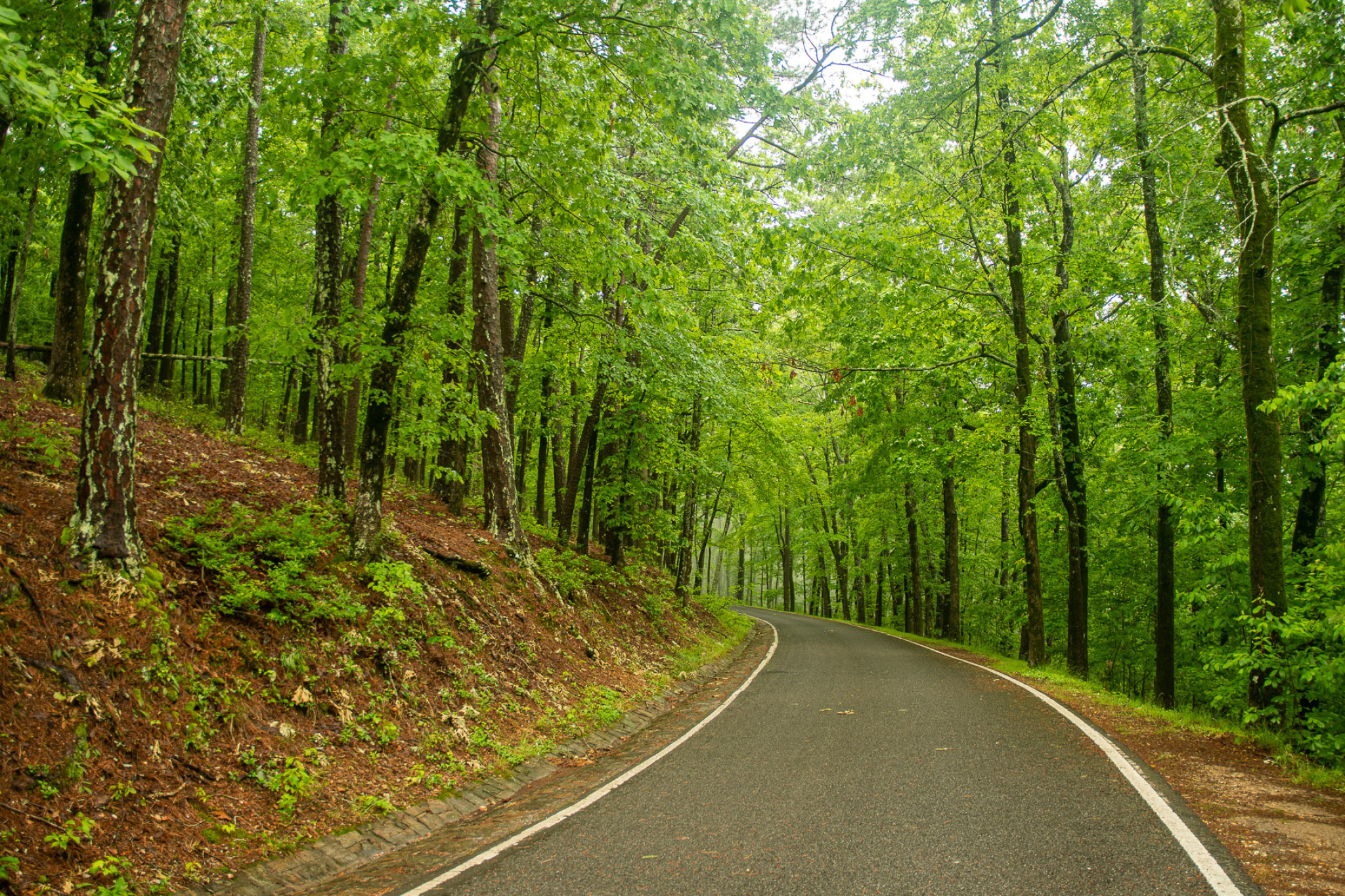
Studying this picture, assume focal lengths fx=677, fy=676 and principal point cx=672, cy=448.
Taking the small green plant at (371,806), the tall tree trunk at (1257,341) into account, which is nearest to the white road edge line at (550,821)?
the small green plant at (371,806)

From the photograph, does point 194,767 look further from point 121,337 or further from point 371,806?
point 121,337

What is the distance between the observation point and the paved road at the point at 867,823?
3.99 metres

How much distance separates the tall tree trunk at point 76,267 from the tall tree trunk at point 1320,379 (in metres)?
16.9

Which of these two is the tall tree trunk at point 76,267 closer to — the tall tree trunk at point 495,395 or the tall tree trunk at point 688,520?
the tall tree trunk at point 495,395

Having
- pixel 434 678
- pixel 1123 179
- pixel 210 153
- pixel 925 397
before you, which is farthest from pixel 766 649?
pixel 210 153

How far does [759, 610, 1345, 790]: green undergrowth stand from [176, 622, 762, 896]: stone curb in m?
6.87

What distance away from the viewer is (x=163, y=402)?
47.3 feet

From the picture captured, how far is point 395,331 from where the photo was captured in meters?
8.43

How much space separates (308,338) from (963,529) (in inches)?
1186

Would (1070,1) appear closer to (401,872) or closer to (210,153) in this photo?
(401,872)

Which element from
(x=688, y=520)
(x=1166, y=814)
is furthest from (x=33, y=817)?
(x=688, y=520)

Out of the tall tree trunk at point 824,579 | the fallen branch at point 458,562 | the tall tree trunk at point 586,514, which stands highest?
the tall tree trunk at point 586,514

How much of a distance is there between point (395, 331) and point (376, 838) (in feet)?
18.5

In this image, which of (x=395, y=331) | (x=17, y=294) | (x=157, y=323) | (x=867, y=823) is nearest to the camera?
(x=867, y=823)
